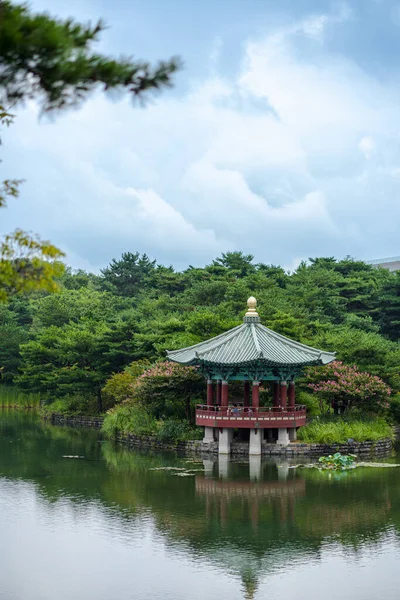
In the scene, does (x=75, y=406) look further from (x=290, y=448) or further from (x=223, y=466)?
(x=223, y=466)

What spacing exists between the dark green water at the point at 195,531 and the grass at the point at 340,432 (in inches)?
98.8

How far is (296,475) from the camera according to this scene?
933 inches

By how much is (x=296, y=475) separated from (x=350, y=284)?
30048 millimetres

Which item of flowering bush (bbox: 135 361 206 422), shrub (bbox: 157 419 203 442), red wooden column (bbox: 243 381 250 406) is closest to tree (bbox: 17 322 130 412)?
flowering bush (bbox: 135 361 206 422)

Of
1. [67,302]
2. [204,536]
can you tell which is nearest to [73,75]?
[204,536]

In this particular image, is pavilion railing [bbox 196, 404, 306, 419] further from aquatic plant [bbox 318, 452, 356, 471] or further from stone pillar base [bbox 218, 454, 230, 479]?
aquatic plant [bbox 318, 452, 356, 471]

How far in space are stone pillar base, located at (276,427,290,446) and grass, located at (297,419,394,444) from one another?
643 millimetres

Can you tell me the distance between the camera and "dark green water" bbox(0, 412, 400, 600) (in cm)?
1390

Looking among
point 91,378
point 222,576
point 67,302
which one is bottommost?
point 222,576

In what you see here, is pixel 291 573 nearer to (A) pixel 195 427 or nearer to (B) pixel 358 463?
(B) pixel 358 463

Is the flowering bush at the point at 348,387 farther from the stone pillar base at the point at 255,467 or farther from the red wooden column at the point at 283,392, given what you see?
the stone pillar base at the point at 255,467

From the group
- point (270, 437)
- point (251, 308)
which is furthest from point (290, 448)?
point (251, 308)

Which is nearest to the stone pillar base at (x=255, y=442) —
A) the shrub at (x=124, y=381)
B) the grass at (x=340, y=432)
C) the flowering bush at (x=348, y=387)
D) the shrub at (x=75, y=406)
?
the grass at (x=340, y=432)

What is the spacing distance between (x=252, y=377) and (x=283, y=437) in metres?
2.16
